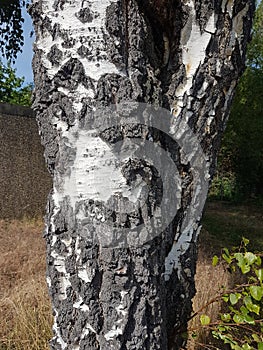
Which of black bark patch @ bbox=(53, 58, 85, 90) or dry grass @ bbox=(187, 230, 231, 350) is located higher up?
black bark patch @ bbox=(53, 58, 85, 90)

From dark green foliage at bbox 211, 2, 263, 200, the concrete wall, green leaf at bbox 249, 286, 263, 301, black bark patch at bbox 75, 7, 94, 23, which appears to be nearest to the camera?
black bark patch at bbox 75, 7, 94, 23

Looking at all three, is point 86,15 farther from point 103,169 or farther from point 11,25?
point 11,25

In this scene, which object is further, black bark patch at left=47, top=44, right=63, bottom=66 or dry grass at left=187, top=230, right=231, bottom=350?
dry grass at left=187, top=230, right=231, bottom=350

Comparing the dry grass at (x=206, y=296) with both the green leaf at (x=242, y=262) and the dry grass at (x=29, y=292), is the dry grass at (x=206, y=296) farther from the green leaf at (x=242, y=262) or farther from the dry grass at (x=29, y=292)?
the green leaf at (x=242, y=262)

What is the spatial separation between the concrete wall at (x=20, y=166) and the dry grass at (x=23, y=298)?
1.75m

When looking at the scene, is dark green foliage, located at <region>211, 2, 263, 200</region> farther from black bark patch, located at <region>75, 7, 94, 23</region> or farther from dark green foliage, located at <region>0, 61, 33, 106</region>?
black bark patch, located at <region>75, 7, 94, 23</region>

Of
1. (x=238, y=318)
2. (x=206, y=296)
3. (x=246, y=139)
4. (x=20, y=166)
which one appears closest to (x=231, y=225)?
(x=20, y=166)

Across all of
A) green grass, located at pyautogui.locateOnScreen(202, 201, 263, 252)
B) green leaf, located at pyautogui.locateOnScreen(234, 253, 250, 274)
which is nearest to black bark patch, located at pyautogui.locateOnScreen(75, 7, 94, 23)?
green leaf, located at pyautogui.locateOnScreen(234, 253, 250, 274)

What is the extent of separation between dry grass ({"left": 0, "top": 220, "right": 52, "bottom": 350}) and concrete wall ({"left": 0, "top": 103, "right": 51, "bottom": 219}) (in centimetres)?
175

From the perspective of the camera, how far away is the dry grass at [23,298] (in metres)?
2.28

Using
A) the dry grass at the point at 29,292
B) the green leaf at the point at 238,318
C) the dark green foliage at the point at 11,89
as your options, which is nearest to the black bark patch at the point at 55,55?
the green leaf at the point at 238,318

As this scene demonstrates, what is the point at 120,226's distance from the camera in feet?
3.87

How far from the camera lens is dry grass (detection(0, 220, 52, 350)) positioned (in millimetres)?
2283

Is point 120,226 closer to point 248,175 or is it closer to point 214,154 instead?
point 214,154
